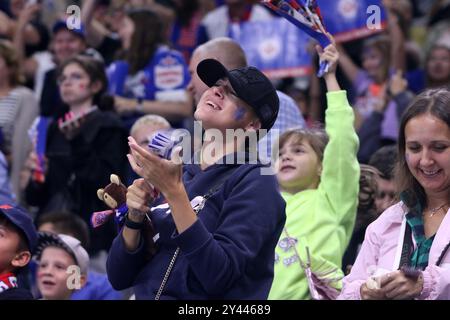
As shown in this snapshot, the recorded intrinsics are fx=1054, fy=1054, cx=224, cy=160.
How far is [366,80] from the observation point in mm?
8773

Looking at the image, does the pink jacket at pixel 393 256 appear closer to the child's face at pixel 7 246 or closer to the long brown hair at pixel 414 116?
the long brown hair at pixel 414 116

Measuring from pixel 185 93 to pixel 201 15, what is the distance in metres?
1.92

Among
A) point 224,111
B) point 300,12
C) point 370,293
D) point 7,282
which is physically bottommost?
point 7,282

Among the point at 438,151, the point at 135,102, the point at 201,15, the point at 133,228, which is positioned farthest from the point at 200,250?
the point at 201,15

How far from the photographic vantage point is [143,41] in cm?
802

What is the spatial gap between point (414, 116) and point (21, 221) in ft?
6.26

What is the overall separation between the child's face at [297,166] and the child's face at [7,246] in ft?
4.59

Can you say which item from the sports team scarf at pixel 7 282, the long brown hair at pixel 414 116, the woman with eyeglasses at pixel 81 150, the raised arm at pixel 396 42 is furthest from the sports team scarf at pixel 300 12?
the raised arm at pixel 396 42

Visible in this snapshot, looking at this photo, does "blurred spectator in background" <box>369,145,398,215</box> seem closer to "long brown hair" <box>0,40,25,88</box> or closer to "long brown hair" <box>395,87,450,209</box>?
"long brown hair" <box>395,87,450,209</box>

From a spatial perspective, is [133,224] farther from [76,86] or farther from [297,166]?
[76,86]

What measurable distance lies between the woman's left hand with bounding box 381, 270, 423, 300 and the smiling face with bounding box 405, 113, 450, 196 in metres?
0.50

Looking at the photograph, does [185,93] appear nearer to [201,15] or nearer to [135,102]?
[135,102]

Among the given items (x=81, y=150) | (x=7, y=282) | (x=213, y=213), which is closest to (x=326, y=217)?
(x=213, y=213)

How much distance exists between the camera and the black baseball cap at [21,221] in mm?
4941
